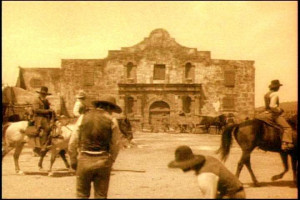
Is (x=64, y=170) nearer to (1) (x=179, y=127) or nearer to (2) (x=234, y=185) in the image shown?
(2) (x=234, y=185)

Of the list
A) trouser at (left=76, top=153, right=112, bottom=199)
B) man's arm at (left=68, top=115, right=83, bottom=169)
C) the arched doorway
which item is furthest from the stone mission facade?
trouser at (left=76, top=153, right=112, bottom=199)

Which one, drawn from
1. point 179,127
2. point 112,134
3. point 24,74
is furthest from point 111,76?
point 112,134

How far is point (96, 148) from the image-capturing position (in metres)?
5.27

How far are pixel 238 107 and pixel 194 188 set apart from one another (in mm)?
13143

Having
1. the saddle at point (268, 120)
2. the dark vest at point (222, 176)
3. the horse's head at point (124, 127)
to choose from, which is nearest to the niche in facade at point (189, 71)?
the horse's head at point (124, 127)

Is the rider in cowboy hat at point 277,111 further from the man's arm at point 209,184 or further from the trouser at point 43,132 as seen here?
the trouser at point 43,132

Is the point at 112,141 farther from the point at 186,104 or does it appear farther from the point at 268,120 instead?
the point at 186,104

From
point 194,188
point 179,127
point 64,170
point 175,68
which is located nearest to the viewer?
point 194,188

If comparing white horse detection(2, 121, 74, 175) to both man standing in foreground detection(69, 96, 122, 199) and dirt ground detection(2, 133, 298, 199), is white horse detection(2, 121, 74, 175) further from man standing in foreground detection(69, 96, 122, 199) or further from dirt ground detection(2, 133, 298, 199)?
man standing in foreground detection(69, 96, 122, 199)

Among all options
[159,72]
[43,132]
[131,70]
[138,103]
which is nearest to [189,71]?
[159,72]

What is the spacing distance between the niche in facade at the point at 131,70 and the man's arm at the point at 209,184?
2023cm

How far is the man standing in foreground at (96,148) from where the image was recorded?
5246 mm

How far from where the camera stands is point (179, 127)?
21.3 meters

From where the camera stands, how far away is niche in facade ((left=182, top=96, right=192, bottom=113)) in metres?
24.2
